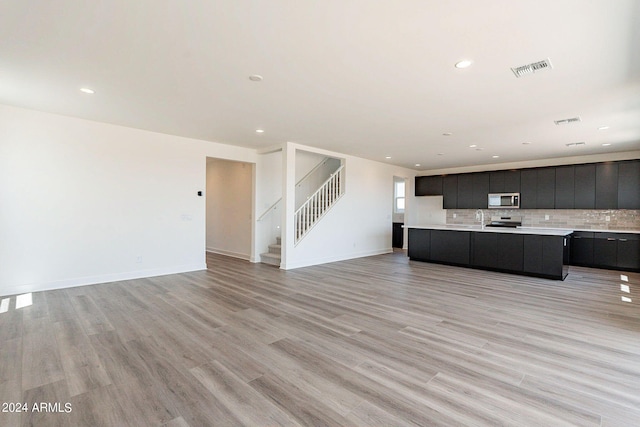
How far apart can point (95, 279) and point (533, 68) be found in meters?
6.71

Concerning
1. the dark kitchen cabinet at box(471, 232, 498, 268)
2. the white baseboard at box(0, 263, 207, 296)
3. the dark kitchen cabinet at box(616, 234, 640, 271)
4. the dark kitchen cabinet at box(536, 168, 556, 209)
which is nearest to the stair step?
the white baseboard at box(0, 263, 207, 296)

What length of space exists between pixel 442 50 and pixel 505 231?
4789 millimetres

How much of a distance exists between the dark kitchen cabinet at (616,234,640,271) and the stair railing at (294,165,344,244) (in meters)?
6.19

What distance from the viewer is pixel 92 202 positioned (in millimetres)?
5059

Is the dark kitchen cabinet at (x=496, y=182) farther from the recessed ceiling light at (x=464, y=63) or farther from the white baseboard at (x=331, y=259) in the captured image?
the recessed ceiling light at (x=464, y=63)

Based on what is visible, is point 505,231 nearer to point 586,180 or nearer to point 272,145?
point 586,180

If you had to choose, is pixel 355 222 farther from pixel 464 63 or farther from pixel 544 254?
pixel 464 63

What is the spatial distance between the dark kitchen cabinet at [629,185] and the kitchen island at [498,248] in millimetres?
1709

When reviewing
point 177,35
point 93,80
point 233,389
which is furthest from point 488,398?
point 93,80

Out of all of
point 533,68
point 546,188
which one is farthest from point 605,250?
point 533,68

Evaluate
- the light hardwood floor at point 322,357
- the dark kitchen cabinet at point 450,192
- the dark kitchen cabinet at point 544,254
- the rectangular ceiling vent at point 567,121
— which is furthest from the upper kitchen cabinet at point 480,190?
the light hardwood floor at point 322,357

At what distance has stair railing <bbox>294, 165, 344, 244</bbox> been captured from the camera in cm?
705

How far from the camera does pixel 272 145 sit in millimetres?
6750

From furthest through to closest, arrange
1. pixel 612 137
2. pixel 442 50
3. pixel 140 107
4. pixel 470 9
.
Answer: pixel 612 137 < pixel 140 107 < pixel 442 50 < pixel 470 9
